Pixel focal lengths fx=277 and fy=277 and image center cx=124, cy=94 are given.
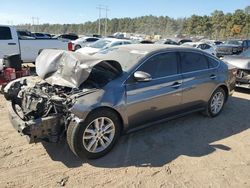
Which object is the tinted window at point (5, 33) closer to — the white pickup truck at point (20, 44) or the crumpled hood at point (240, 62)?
the white pickup truck at point (20, 44)

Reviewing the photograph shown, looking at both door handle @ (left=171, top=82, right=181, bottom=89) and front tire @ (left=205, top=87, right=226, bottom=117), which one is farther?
front tire @ (left=205, top=87, right=226, bottom=117)

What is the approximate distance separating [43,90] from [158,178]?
85.7 inches

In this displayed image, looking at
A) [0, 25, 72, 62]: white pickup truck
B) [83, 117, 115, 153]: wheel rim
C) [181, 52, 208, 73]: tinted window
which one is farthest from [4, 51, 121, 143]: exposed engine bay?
[0, 25, 72, 62]: white pickup truck

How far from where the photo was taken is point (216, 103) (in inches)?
245

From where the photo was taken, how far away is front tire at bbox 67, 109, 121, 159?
3840 mm

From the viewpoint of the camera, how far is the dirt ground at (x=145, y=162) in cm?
364

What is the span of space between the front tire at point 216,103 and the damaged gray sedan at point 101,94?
63cm

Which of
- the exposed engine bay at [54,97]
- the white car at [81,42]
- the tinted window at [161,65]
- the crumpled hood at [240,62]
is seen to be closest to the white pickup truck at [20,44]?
the exposed engine bay at [54,97]

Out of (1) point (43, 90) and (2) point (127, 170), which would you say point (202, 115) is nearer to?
(2) point (127, 170)

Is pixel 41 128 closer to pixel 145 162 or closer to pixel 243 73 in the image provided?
pixel 145 162

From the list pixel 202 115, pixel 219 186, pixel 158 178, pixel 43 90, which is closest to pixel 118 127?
pixel 158 178

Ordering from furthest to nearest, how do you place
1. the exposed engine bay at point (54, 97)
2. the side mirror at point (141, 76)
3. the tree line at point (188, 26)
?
1. the tree line at point (188, 26)
2. the side mirror at point (141, 76)
3. the exposed engine bay at point (54, 97)

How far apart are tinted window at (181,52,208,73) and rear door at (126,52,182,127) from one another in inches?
9.3

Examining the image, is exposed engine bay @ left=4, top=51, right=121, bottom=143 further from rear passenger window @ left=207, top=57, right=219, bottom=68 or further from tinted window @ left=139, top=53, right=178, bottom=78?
rear passenger window @ left=207, top=57, right=219, bottom=68
